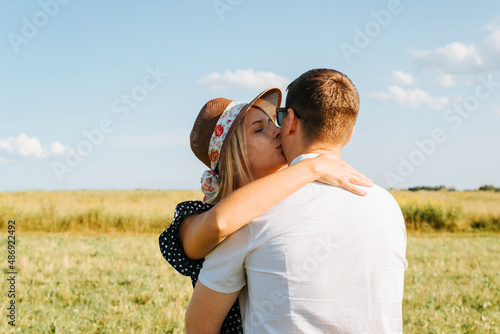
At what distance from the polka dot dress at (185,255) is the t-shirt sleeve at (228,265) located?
0.23 meters

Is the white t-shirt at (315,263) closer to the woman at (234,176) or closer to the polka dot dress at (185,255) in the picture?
the woman at (234,176)

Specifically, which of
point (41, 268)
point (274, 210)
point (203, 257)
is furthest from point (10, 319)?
point (274, 210)

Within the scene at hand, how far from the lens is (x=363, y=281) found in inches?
68.3

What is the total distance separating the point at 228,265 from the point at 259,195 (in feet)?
0.96

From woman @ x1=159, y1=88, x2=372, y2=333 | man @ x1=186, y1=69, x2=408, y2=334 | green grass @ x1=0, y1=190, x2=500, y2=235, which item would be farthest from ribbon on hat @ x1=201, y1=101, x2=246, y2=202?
green grass @ x1=0, y1=190, x2=500, y2=235

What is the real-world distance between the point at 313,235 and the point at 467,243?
13350 millimetres

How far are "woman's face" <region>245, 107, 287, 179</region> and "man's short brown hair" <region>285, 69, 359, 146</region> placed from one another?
0.31 meters

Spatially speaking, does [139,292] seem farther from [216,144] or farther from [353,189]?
[353,189]

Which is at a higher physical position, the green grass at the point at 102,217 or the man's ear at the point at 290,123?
the man's ear at the point at 290,123

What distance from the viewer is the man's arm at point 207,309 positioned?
1.83m

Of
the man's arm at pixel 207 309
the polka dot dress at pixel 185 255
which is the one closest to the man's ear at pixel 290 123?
the polka dot dress at pixel 185 255

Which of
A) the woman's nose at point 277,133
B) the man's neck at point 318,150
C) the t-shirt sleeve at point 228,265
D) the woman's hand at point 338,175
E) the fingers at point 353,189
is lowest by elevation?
the t-shirt sleeve at point 228,265

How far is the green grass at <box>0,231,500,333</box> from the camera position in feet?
19.2

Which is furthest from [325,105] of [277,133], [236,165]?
[236,165]
